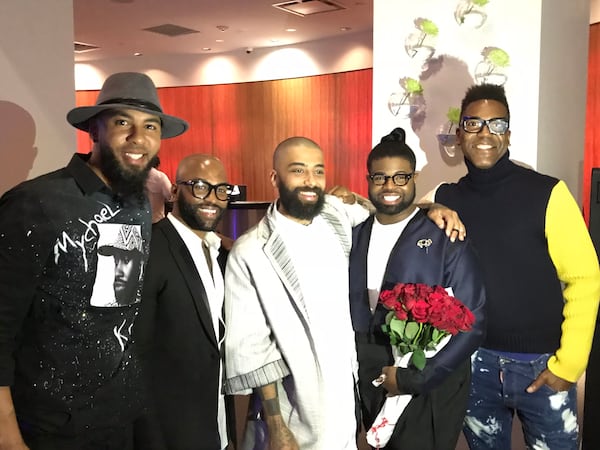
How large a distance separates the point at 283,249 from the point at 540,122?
2371mm

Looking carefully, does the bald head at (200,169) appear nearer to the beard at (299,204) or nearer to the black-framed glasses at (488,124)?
the beard at (299,204)

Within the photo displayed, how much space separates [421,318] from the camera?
2055 millimetres

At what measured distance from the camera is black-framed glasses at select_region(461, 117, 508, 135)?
2633 millimetres

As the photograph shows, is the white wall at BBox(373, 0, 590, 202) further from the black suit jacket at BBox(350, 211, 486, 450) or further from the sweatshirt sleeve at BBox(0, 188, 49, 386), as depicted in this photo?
the sweatshirt sleeve at BBox(0, 188, 49, 386)

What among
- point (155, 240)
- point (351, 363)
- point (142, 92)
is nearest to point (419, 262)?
point (351, 363)

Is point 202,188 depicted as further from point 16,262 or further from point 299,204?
point 16,262

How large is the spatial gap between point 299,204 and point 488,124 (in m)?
0.96

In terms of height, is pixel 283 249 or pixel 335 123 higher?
pixel 335 123

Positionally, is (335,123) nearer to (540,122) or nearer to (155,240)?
(540,122)

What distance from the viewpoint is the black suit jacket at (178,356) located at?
2.32 m

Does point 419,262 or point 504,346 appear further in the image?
point 504,346

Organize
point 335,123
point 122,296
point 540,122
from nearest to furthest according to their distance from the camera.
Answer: point 122,296 → point 540,122 → point 335,123

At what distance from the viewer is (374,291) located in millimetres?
2467

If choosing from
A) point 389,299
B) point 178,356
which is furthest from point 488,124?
point 178,356
